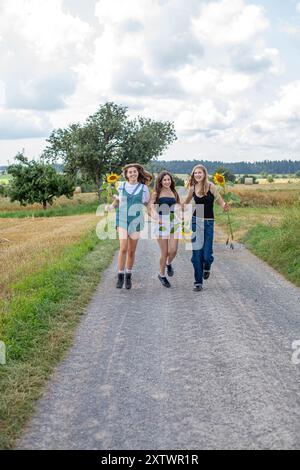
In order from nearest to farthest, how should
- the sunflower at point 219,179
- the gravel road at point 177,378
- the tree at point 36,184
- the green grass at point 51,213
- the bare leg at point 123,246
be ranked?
1. the gravel road at point 177,378
2. the bare leg at point 123,246
3. the sunflower at point 219,179
4. the green grass at point 51,213
5. the tree at point 36,184

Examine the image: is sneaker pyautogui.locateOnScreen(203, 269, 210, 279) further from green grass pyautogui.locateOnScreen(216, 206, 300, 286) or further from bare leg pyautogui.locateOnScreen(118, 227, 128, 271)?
green grass pyautogui.locateOnScreen(216, 206, 300, 286)

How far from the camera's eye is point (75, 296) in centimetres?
876

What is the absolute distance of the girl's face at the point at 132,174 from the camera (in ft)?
32.0

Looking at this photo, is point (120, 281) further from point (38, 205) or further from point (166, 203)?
point (38, 205)

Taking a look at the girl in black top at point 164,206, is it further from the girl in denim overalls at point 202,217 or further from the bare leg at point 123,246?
the bare leg at point 123,246

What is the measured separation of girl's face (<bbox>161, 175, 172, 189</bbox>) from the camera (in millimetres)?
9938

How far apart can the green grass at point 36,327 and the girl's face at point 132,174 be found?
6.73 feet

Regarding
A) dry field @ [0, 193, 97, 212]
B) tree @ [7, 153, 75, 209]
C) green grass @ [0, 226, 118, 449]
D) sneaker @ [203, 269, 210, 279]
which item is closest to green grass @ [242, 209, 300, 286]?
sneaker @ [203, 269, 210, 279]

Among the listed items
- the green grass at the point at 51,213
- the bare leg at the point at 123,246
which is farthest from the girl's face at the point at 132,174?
the green grass at the point at 51,213

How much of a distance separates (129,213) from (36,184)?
40.6 meters

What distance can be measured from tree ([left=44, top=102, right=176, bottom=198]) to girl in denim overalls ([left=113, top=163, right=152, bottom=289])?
129ft
